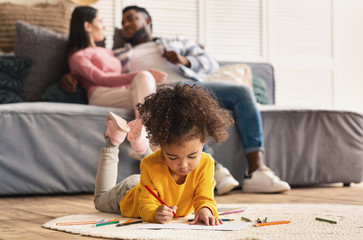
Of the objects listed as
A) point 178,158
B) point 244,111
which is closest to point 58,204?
point 178,158

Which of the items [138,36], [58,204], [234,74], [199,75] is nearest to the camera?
[58,204]

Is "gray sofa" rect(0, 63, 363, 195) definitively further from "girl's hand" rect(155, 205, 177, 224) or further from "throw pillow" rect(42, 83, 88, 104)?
"girl's hand" rect(155, 205, 177, 224)

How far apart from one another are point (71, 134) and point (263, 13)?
8.10ft

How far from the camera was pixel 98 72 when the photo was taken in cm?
240

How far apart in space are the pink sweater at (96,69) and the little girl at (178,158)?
3.38 feet

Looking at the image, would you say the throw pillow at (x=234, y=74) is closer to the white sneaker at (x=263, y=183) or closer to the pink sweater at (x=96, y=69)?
the pink sweater at (x=96, y=69)

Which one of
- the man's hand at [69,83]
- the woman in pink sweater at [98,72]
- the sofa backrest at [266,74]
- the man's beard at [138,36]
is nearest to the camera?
the woman in pink sweater at [98,72]

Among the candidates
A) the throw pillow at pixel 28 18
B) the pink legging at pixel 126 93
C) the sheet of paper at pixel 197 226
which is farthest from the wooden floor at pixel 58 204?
the throw pillow at pixel 28 18

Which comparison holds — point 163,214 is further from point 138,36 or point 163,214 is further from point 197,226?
point 138,36

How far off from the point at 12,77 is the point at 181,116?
5.35 ft

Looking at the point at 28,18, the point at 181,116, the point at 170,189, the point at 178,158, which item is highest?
the point at 28,18

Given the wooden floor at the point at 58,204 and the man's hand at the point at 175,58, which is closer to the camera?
the wooden floor at the point at 58,204

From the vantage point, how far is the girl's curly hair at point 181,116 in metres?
1.20

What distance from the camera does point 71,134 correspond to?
7.24 feet
